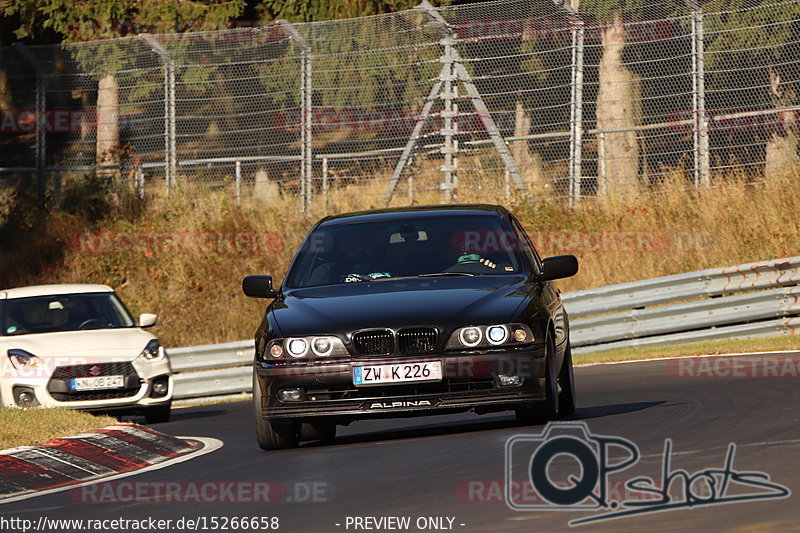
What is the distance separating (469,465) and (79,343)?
9001 mm

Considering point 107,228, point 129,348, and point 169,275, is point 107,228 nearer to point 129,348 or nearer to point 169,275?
point 169,275

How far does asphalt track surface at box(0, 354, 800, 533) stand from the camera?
7270 millimetres

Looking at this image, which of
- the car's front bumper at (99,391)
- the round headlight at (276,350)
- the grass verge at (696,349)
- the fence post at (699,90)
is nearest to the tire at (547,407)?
the round headlight at (276,350)

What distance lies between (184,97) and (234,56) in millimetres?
1134

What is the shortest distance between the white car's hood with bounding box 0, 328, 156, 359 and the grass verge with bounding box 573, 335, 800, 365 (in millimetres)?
5858

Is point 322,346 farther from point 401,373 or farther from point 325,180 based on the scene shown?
point 325,180

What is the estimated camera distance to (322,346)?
10477 mm

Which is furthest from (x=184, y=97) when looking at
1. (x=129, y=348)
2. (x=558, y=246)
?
(x=129, y=348)

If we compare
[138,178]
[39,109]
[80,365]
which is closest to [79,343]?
[80,365]

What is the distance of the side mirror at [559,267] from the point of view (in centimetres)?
1152

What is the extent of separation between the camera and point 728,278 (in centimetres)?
2025

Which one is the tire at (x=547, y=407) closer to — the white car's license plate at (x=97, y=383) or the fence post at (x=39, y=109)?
the white car's license plate at (x=97, y=383)

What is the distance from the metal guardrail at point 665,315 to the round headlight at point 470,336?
10.2 m

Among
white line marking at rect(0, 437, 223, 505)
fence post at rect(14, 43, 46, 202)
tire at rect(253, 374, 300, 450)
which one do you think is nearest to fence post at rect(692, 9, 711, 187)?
fence post at rect(14, 43, 46, 202)
